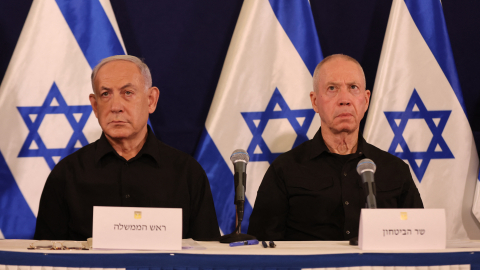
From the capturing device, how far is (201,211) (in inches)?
94.7

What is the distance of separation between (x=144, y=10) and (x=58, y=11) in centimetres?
62

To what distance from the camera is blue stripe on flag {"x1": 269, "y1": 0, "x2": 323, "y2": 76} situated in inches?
118

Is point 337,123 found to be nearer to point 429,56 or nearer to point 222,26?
point 429,56

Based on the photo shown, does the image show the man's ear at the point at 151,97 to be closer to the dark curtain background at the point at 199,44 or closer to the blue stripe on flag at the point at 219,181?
the blue stripe on flag at the point at 219,181

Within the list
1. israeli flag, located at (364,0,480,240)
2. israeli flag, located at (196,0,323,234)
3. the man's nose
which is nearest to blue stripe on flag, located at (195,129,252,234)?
israeli flag, located at (196,0,323,234)

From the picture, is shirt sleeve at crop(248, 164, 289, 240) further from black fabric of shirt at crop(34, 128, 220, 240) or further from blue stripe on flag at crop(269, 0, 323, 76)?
blue stripe on flag at crop(269, 0, 323, 76)

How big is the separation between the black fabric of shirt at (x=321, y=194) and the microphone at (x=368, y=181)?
0.73m

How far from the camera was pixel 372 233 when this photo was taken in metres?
1.45

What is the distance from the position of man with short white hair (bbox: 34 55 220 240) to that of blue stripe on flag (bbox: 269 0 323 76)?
3.36 ft

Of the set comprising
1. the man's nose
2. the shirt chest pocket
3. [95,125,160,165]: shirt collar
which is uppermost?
the man's nose

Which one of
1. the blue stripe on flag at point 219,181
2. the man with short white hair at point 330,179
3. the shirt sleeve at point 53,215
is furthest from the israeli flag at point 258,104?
the shirt sleeve at point 53,215

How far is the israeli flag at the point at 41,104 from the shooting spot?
2.77 m

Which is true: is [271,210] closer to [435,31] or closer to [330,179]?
[330,179]

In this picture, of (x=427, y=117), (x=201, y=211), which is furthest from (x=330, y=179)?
(x=427, y=117)
